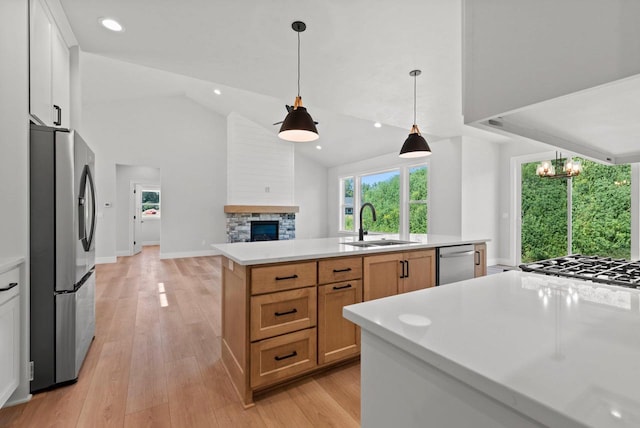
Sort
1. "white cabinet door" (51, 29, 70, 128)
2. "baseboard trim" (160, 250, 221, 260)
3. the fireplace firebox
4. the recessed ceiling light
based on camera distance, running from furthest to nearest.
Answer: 1. the fireplace firebox
2. "baseboard trim" (160, 250, 221, 260)
3. the recessed ceiling light
4. "white cabinet door" (51, 29, 70, 128)

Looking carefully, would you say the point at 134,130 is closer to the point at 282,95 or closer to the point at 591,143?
the point at 282,95

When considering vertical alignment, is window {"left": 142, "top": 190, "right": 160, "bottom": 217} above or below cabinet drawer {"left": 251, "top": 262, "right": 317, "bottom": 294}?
above

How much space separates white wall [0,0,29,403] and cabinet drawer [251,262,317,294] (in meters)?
1.31

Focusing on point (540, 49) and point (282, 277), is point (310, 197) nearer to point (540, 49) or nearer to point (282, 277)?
point (282, 277)

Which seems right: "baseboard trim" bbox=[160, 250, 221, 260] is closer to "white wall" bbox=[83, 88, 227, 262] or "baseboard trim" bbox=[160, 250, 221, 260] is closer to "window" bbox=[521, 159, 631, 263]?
"white wall" bbox=[83, 88, 227, 262]

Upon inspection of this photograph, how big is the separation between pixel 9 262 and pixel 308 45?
2511mm

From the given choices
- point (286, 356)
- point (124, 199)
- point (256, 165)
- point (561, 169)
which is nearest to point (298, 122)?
point (286, 356)

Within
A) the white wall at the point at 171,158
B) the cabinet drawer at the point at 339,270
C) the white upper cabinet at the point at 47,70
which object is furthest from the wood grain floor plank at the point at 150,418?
the white wall at the point at 171,158

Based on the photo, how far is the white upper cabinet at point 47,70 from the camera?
1766mm

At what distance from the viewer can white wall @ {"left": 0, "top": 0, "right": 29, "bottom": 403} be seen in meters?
1.51

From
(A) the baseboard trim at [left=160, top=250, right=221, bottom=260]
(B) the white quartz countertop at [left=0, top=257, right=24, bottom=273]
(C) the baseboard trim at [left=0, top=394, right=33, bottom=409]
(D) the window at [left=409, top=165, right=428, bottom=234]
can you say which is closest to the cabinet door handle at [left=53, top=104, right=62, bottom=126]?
(B) the white quartz countertop at [left=0, top=257, right=24, bottom=273]

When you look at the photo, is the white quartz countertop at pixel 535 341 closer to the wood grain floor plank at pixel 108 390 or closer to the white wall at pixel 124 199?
the wood grain floor plank at pixel 108 390

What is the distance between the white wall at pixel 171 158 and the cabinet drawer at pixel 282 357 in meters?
6.05

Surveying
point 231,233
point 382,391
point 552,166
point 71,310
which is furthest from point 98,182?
point 552,166
